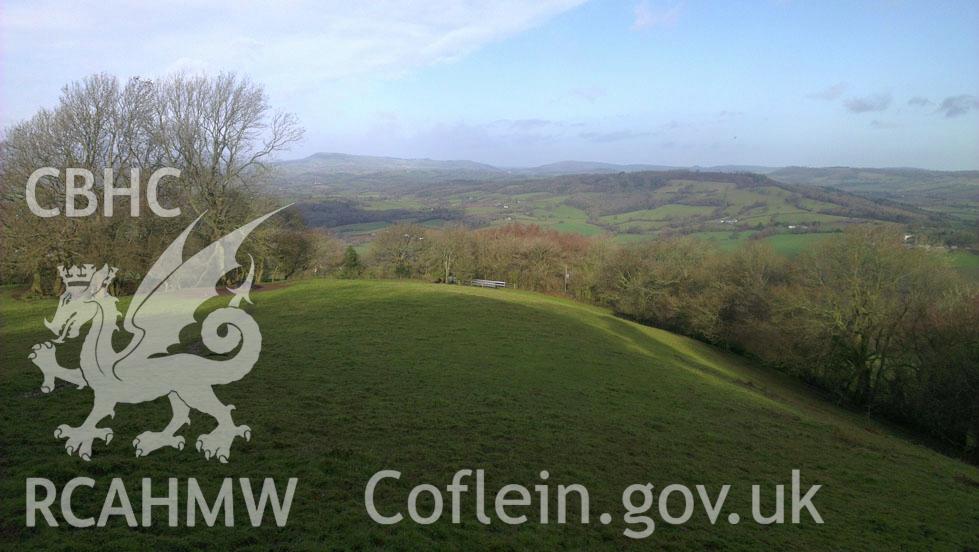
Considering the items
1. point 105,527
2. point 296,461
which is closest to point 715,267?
point 296,461

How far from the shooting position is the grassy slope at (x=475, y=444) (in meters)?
8.27

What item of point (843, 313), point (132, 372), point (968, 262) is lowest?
point (843, 313)

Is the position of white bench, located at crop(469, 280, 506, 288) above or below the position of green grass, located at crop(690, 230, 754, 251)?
below

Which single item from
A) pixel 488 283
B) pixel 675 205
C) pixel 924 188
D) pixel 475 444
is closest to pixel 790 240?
pixel 488 283

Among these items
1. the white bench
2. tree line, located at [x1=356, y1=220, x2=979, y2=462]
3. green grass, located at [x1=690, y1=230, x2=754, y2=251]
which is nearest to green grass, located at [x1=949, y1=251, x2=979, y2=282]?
tree line, located at [x1=356, y1=220, x2=979, y2=462]

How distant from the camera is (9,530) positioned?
671 cm

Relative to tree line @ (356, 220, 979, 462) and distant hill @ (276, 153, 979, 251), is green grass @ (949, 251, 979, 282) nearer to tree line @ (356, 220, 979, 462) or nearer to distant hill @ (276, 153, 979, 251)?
distant hill @ (276, 153, 979, 251)

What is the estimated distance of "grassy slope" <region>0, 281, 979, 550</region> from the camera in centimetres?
827

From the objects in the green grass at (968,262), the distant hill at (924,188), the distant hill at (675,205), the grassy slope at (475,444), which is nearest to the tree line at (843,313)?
the green grass at (968,262)

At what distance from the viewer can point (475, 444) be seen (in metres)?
11.8

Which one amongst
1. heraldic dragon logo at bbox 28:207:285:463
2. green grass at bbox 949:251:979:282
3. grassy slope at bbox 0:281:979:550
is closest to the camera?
grassy slope at bbox 0:281:979:550

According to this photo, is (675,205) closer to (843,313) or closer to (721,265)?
(721,265)

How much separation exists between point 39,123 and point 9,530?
36.4 meters

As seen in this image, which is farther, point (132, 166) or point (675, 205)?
point (675, 205)
